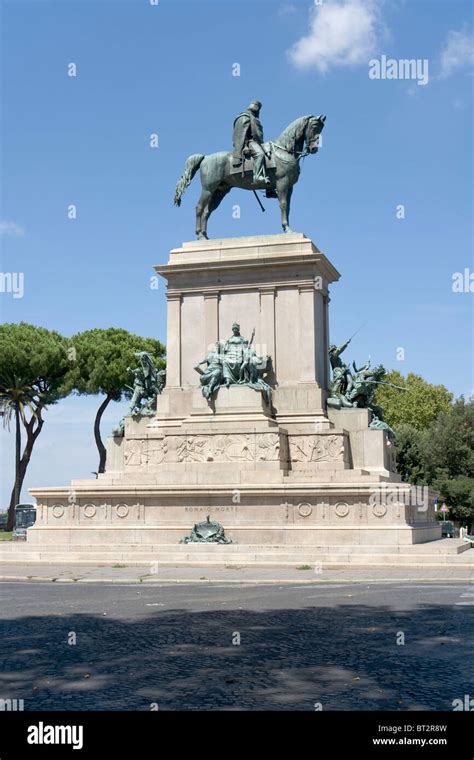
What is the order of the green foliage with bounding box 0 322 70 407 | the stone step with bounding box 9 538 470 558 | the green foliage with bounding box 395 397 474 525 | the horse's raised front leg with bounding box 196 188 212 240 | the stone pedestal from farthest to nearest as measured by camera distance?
the green foliage with bounding box 395 397 474 525
the green foliage with bounding box 0 322 70 407
the horse's raised front leg with bounding box 196 188 212 240
the stone pedestal
the stone step with bounding box 9 538 470 558

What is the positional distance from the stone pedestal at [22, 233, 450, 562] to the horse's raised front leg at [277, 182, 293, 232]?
0.80 meters

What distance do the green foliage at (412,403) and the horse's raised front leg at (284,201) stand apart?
39814 mm

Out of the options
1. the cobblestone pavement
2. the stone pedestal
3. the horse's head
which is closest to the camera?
the cobblestone pavement

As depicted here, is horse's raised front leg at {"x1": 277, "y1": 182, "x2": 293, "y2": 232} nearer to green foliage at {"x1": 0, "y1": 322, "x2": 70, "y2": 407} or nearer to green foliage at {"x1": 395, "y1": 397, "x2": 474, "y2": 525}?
green foliage at {"x1": 0, "y1": 322, "x2": 70, "y2": 407}

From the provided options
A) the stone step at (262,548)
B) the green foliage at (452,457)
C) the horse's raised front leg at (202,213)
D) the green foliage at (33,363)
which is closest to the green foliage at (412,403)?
the green foliage at (452,457)

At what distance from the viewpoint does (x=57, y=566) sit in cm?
2259

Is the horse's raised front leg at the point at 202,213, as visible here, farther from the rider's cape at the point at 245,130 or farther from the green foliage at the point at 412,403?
the green foliage at the point at 412,403

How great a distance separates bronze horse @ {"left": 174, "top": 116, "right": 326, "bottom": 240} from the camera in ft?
99.4

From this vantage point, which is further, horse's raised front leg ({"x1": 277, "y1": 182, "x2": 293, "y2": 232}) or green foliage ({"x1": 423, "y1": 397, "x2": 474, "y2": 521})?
green foliage ({"x1": 423, "y1": 397, "x2": 474, "y2": 521})

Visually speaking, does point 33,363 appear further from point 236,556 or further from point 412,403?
point 236,556

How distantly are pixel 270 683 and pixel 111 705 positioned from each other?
4.91ft

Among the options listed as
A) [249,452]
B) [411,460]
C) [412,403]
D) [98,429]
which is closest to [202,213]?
[249,452]

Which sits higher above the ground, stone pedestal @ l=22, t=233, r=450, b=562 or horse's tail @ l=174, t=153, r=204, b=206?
horse's tail @ l=174, t=153, r=204, b=206

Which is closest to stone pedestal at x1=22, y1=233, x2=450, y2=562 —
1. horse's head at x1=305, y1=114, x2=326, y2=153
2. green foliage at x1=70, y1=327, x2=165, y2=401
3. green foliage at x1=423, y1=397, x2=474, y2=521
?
horse's head at x1=305, y1=114, x2=326, y2=153
